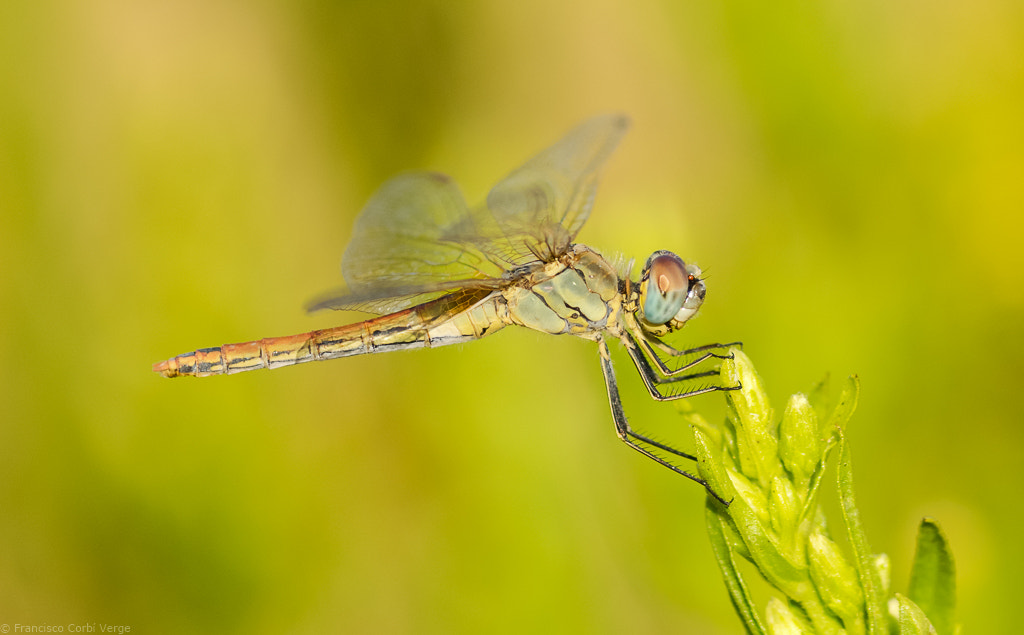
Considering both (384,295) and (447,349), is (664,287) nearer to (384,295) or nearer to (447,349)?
(384,295)

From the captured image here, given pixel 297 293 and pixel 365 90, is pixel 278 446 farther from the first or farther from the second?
pixel 365 90

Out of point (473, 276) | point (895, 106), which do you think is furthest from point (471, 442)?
point (895, 106)

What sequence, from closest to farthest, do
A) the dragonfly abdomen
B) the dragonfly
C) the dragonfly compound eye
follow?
the dragonfly compound eye < the dragonfly < the dragonfly abdomen

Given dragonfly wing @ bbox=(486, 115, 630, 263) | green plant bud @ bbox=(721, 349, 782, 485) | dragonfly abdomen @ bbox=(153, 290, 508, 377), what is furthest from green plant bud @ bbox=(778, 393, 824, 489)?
dragonfly abdomen @ bbox=(153, 290, 508, 377)

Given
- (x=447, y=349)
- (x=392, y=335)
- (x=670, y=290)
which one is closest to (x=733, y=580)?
(x=670, y=290)

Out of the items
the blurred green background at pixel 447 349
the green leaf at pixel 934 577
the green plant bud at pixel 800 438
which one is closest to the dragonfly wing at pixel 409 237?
the blurred green background at pixel 447 349

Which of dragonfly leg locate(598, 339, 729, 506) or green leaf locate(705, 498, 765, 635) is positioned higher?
dragonfly leg locate(598, 339, 729, 506)

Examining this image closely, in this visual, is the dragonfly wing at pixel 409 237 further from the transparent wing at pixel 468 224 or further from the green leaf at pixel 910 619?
the green leaf at pixel 910 619

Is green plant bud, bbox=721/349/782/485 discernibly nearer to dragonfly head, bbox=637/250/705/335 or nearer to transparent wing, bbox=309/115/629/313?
dragonfly head, bbox=637/250/705/335
